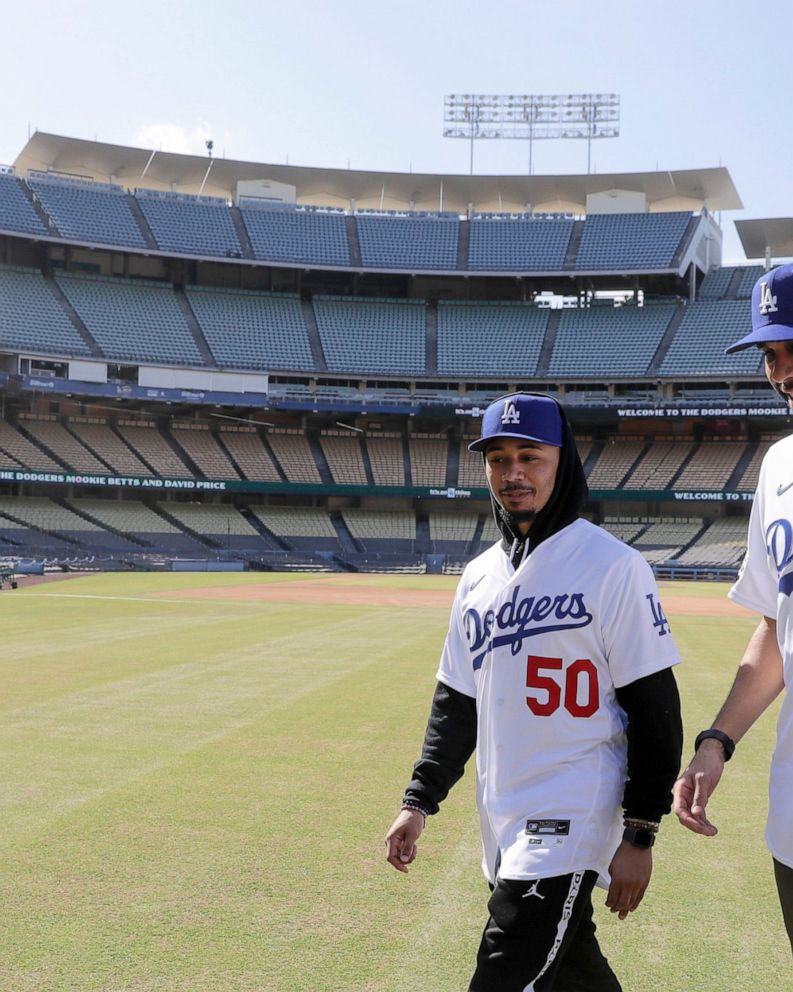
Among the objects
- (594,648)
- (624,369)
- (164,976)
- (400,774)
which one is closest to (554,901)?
(594,648)

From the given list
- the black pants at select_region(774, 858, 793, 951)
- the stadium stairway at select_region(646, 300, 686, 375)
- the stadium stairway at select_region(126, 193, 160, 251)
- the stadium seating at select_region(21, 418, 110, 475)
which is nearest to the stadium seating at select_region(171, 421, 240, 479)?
the stadium seating at select_region(21, 418, 110, 475)

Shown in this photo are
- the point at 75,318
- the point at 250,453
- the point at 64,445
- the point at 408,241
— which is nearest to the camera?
the point at 64,445

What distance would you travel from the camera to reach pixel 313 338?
235ft

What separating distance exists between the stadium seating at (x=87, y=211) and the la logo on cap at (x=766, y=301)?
70479 mm

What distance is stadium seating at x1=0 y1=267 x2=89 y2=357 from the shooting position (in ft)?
207

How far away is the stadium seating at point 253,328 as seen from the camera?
6900 cm

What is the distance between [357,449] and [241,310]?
14.3m

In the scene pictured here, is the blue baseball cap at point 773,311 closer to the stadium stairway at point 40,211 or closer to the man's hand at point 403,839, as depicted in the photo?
the man's hand at point 403,839

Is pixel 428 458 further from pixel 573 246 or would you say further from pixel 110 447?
pixel 110 447

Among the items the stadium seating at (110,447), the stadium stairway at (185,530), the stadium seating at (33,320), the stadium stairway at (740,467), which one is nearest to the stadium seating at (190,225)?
the stadium seating at (33,320)

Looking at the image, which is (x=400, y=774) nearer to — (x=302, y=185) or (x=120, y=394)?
(x=120, y=394)

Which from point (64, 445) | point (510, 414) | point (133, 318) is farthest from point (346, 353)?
point (510, 414)

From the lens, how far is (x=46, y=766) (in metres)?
8.21

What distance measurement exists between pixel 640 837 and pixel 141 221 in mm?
73684
